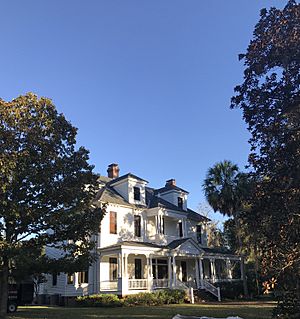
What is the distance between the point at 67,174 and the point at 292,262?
29.9 ft

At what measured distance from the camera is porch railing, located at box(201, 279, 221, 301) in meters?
26.9

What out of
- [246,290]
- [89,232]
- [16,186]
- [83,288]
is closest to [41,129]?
[16,186]

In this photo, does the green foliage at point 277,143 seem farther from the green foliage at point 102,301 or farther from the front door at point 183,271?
the front door at point 183,271

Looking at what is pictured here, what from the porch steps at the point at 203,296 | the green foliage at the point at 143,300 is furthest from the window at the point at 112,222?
the porch steps at the point at 203,296

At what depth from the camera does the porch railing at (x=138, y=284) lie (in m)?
24.8

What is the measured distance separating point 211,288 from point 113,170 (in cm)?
1385

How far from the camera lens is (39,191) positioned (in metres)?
13.9

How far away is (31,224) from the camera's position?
13781 mm

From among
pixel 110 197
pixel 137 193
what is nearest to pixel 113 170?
pixel 137 193

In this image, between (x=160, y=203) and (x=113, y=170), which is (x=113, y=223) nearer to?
(x=160, y=203)

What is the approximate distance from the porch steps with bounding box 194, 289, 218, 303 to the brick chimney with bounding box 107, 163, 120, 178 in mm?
13091

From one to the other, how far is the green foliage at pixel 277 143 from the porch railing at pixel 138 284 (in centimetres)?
1552

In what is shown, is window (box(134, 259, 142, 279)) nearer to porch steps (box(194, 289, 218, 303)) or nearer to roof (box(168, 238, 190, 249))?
roof (box(168, 238, 190, 249))

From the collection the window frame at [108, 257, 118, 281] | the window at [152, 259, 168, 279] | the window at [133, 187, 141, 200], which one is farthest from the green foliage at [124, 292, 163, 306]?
the window at [133, 187, 141, 200]
